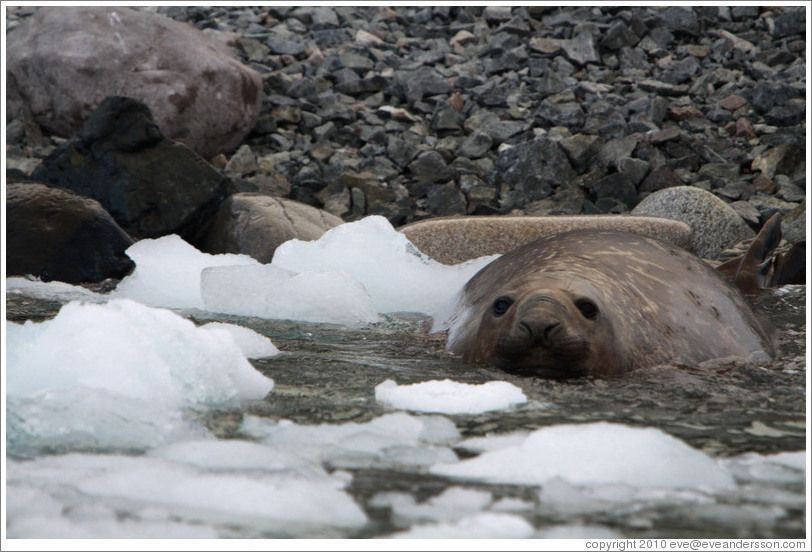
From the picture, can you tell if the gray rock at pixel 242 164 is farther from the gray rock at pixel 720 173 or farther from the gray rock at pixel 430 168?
the gray rock at pixel 720 173

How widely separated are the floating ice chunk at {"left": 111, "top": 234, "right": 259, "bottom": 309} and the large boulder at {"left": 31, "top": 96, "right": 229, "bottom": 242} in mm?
450

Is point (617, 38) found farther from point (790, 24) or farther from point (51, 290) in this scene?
point (51, 290)

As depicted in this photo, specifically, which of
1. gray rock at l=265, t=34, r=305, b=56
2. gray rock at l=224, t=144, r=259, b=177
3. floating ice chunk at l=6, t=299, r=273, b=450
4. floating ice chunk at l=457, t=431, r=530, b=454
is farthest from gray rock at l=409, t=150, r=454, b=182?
floating ice chunk at l=457, t=431, r=530, b=454

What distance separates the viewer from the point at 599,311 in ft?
13.0

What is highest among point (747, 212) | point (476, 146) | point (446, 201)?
point (476, 146)

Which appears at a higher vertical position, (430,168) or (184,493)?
(430,168)

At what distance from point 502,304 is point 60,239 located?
3880mm

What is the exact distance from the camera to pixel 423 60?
41.9ft

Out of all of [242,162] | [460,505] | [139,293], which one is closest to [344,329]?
[139,293]

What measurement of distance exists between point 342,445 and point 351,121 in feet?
30.5

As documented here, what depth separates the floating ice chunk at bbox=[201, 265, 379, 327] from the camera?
18.7ft

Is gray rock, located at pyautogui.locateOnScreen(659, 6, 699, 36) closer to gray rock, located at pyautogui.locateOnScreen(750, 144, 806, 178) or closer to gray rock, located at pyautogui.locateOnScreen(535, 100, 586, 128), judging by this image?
gray rock, located at pyautogui.locateOnScreen(535, 100, 586, 128)

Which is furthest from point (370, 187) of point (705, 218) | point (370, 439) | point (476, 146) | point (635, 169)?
point (370, 439)

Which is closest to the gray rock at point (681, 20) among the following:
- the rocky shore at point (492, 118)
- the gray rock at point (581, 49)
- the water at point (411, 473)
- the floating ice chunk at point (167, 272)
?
the rocky shore at point (492, 118)
